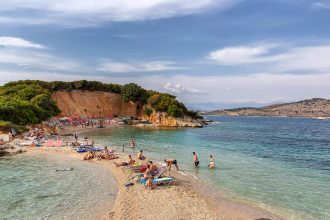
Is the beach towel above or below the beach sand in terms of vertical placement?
A: above

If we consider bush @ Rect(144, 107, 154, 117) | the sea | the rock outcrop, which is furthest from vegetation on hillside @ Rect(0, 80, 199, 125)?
the sea

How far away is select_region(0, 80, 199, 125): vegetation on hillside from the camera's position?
56.2 metres

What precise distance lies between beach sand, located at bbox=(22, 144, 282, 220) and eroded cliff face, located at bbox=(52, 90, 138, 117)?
8507 centimetres

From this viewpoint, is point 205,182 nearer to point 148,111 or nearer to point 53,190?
point 53,190

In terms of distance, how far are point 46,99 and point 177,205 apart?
63.2m

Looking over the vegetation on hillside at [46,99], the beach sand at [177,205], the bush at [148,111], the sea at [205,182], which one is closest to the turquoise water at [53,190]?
the sea at [205,182]

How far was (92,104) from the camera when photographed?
108m

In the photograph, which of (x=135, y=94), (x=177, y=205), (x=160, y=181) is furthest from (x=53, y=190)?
Answer: (x=135, y=94)

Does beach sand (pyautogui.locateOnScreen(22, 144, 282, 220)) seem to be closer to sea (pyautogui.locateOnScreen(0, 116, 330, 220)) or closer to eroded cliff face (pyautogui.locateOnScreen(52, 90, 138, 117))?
sea (pyautogui.locateOnScreen(0, 116, 330, 220))

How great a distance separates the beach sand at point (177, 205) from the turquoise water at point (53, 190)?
927 millimetres

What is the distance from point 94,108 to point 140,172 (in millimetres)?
85422

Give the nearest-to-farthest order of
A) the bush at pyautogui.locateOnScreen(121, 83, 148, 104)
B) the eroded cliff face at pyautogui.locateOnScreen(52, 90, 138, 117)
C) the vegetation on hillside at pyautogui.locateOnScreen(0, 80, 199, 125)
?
the vegetation on hillside at pyautogui.locateOnScreen(0, 80, 199, 125) → the eroded cliff face at pyautogui.locateOnScreen(52, 90, 138, 117) → the bush at pyautogui.locateOnScreen(121, 83, 148, 104)

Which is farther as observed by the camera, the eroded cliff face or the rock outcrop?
the eroded cliff face

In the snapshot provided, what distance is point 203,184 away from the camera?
2244 cm
